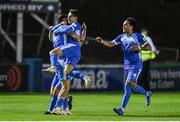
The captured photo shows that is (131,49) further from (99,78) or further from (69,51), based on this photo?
(99,78)

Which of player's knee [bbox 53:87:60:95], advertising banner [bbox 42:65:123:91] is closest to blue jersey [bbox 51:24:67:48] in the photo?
player's knee [bbox 53:87:60:95]

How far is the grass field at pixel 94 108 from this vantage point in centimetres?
1845

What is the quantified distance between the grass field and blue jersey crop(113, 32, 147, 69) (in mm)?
1115

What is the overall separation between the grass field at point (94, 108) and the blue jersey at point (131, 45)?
1115mm

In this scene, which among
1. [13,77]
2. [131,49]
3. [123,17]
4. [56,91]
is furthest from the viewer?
[123,17]

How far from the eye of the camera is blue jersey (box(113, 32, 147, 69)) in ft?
64.4

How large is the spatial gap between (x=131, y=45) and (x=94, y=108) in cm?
260

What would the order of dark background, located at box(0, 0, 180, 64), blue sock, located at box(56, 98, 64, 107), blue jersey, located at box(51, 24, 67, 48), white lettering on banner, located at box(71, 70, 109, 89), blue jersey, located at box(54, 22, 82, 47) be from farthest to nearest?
dark background, located at box(0, 0, 180, 64), white lettering on banner, located at box(71, 70, 109, 89), blue jersey, located at box(51, 24, 67, 48), blue sock, located at box(56, 98, 64, 107), blue jersey, located at box(54, 22, 82, 47)

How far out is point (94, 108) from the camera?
21.6 meters

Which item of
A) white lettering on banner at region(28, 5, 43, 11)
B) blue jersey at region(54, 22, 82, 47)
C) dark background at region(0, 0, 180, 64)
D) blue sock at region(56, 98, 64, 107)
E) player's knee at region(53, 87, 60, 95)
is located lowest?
blue sock at region(56, 98, 64, 107)

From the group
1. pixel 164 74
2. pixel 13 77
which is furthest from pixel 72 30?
pixel 164 74

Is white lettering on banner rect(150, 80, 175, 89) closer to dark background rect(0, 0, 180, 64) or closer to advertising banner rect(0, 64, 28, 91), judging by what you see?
advertising banner rect(0, 64, 28, 91)

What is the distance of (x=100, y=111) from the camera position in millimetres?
20516

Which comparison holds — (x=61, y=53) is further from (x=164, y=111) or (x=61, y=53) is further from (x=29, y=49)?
(x=29, y=49)
